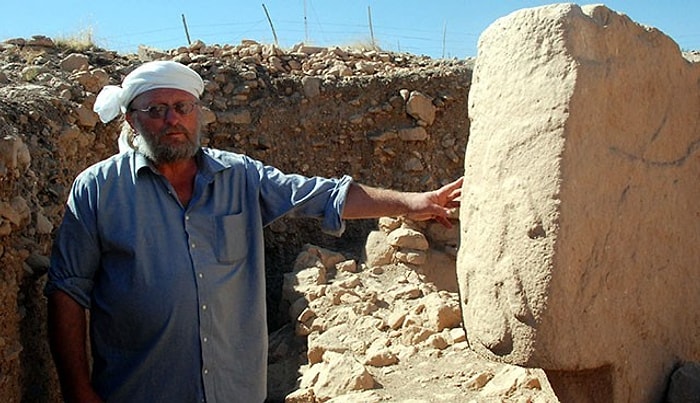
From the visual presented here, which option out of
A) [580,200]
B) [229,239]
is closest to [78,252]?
[229,239]

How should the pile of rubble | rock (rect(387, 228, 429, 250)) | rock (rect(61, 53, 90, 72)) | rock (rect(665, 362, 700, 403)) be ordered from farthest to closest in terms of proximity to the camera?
rock (rect(61, 53, 90, 72)), rock (rect(387, 228, 429, 250)), the pile of rubble, rock (rect(665, 362, 700, 403))

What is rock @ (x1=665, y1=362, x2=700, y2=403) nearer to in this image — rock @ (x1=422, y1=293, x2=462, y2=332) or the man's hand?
the man's hand

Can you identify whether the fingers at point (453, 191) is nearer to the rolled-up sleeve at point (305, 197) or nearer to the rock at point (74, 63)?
the rolled-up sleeve at point (305, 197)

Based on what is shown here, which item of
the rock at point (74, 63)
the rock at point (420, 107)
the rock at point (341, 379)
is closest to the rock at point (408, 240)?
the rock at point (341, 379)

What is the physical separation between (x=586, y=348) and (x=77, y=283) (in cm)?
174

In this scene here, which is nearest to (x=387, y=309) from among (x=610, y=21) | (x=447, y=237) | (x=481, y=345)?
(x=447, y=237)

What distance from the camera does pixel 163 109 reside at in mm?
2861

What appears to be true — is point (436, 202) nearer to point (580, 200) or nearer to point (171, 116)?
point (580, 200)

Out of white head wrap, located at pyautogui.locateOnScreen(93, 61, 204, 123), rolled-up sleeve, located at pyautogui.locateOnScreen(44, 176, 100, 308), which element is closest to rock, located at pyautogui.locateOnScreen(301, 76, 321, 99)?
white head wrap, located at pyautogui.locateOnScreen(93, 61, 204, 123)

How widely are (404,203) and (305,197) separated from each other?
1.25ft

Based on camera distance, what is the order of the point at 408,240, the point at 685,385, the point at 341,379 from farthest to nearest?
the point at 408,240
the point at 341,379
the point at 685,385

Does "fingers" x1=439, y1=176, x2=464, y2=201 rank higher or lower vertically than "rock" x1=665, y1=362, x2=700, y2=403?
higher

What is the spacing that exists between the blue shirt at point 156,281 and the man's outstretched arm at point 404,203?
448mm

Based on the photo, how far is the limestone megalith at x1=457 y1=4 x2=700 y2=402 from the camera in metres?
2.31
